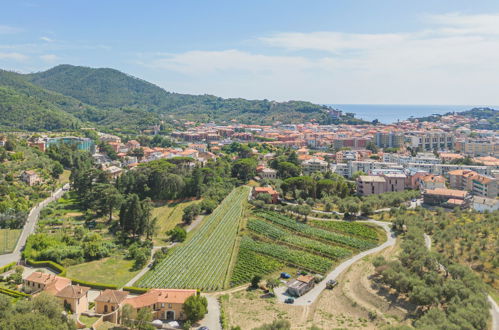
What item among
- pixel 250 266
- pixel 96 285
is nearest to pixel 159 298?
pixel 96 285

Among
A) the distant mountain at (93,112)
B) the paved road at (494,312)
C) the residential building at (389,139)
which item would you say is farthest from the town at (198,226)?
the distant mountain at (93,112)

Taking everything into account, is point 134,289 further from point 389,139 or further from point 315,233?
point 389,139

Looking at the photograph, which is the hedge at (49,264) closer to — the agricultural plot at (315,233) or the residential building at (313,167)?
the agricultural plot at (315,233)

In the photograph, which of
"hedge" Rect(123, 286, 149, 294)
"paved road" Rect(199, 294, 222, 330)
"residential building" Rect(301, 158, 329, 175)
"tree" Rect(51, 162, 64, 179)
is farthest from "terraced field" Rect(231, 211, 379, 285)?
"tree" Rect(51, 162, 64, 179)

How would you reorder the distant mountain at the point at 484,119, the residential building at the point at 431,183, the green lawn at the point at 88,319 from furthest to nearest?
the distant mountain at the point at 484,119 < the residential building at the point at 431,183 < the green lawn at the point at 88,319

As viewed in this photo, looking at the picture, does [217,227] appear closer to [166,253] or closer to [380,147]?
[166,253]

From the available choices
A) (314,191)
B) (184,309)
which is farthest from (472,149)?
(184,309)

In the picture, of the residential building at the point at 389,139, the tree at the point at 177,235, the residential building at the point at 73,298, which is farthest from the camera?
the residential building at the point at 389,139
